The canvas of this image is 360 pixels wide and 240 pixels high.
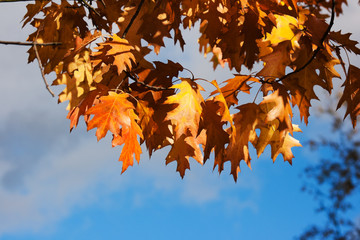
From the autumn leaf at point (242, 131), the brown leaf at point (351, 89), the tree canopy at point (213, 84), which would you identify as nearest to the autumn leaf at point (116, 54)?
the tree canopy at point (213, 84)

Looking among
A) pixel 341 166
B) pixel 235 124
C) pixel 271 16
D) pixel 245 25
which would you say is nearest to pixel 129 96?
pixel 235 124

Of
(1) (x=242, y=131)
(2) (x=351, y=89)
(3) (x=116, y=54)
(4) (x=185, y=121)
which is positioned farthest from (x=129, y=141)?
(2) (x=351, y=89)

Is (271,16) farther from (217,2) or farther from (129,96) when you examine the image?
(129,96)

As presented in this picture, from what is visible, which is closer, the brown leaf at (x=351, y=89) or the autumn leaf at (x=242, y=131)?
the autumn leaf at (x=242, y=131)

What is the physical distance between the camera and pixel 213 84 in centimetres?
237

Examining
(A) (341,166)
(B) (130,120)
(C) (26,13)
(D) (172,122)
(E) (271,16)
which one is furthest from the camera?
(A) (341,166)

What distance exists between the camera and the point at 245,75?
245cm

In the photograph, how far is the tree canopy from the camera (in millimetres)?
2205

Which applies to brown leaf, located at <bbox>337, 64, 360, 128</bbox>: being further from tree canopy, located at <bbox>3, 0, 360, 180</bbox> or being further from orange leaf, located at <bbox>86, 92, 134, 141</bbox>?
orange leaf, located at <bbox>86, 92, 134, 141</bbox>

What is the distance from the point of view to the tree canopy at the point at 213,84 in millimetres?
2205

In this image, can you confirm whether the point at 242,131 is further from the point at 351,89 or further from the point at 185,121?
the point at 351,89

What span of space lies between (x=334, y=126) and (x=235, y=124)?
15188mm

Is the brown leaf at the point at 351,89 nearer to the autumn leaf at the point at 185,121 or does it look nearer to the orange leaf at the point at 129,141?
the autumn leaf at the point at 185,121

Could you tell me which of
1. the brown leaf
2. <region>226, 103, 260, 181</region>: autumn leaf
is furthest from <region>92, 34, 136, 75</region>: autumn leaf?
the brown leaf
